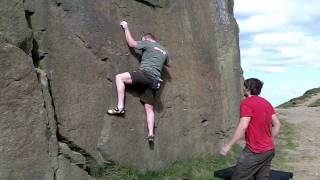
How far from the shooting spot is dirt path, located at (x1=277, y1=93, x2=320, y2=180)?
11.8 meters

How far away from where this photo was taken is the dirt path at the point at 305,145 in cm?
1177

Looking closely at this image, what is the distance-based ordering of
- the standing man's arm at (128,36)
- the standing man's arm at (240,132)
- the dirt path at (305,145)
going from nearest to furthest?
the standing man's arm at (240,132) → the standing man's arm at (128,36) → the dirt path at (305,145)

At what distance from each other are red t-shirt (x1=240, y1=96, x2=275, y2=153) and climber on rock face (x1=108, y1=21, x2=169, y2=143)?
2629 millimetres

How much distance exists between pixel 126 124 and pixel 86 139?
84 cm

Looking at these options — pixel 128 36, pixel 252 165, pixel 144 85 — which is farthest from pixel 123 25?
pixel 252 165

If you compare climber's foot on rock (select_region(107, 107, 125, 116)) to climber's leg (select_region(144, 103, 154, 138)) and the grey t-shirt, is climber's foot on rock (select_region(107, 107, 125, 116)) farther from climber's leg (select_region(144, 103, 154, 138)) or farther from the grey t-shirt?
the grey t-shirt

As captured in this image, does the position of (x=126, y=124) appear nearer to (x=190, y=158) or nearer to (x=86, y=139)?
(x=86, y=139)

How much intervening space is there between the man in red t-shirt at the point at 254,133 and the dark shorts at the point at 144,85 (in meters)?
2.48

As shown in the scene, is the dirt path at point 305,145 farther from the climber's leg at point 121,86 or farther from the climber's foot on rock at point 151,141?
the climber's leg at point 121,86

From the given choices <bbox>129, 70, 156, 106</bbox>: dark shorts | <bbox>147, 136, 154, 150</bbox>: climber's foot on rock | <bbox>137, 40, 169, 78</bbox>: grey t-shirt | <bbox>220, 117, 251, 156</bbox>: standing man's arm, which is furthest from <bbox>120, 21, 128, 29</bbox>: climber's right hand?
<bbox>220, 117, 251, 156</bbox>: standing man's arm

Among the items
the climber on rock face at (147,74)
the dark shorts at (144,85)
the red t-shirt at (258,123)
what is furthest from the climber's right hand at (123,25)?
the red t-shirt at (258,123)

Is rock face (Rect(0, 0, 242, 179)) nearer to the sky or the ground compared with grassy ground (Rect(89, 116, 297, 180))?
nearer to the sky

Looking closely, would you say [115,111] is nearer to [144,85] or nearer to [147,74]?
[144,85]

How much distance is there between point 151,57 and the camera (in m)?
9.33
